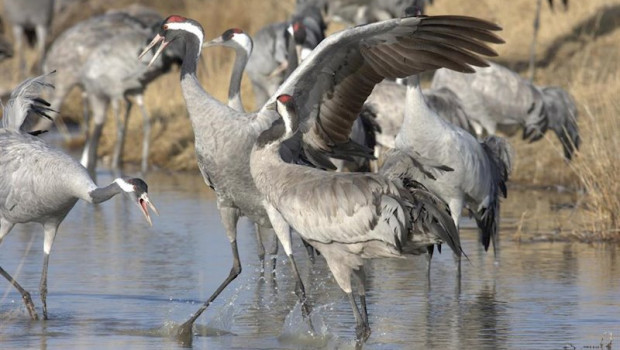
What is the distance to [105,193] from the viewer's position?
25.0 feet

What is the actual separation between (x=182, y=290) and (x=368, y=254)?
1828 millimetres

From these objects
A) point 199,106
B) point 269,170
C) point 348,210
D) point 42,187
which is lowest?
point 42,187

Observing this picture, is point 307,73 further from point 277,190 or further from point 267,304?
point 267,304

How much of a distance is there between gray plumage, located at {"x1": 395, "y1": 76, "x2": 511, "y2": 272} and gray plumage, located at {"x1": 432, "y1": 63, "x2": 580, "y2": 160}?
151 inches

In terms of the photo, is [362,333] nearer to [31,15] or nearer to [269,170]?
[269,170]

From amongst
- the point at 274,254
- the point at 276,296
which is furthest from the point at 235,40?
the point at 276,296

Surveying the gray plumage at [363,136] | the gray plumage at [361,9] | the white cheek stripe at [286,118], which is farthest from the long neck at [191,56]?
the gray plumage at [361,9]

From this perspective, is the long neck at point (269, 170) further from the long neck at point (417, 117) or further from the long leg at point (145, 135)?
the long leg at point (145, 135)

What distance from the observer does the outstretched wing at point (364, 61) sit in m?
7.20

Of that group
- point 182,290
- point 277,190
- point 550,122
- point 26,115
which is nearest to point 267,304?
point 182,290

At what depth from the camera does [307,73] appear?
7438 mm

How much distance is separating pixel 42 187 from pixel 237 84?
1768mm

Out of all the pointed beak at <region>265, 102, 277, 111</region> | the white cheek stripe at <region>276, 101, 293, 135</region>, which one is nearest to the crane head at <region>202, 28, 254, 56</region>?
the pointed beak at <region>265, 102, 277, 111</region>

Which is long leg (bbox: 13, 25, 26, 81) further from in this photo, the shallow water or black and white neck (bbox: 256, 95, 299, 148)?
black and white neck (bbox: 256, 95, 299, 148)
